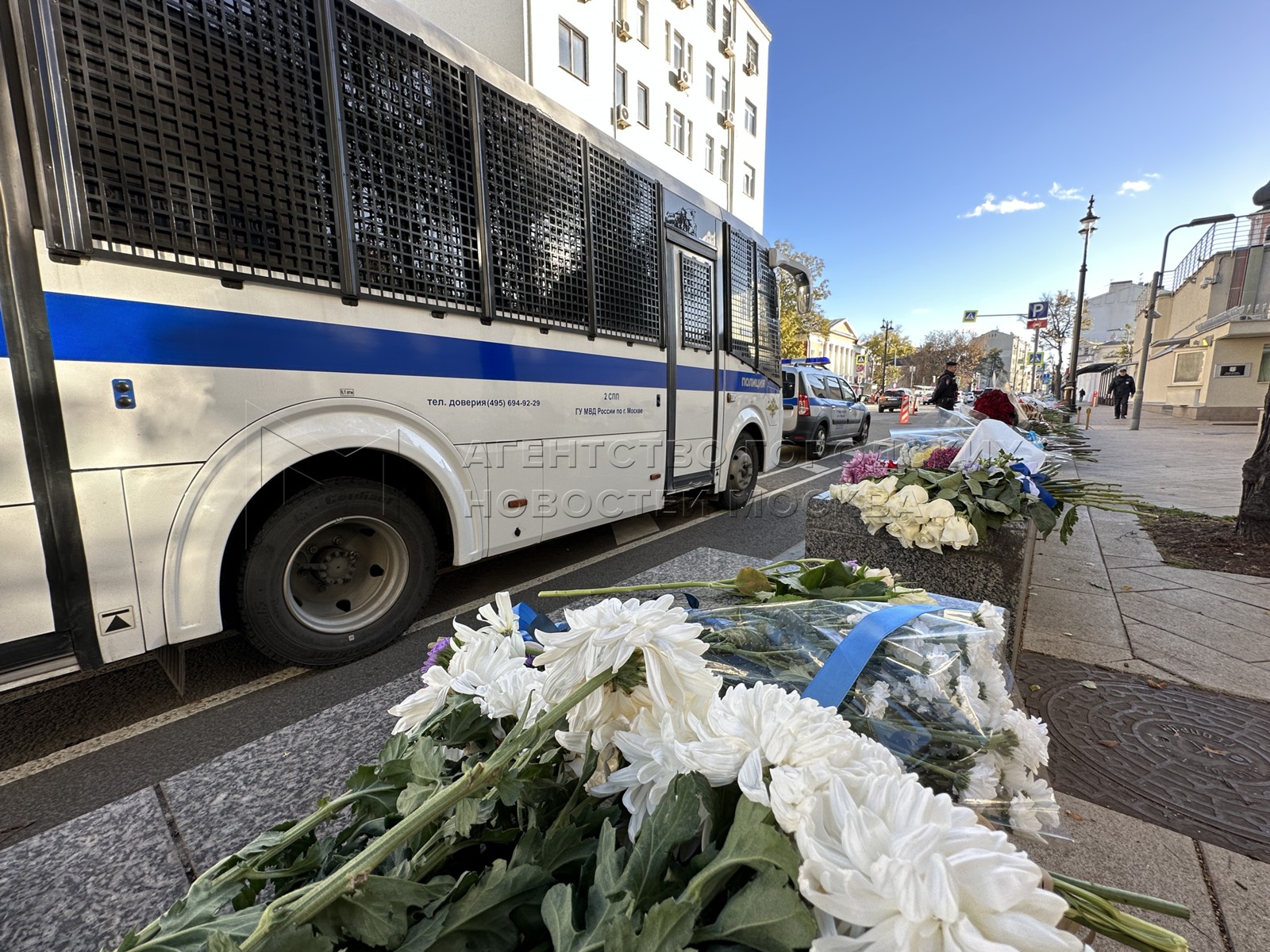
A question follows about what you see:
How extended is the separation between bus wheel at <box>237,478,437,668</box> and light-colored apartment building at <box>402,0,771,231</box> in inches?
422

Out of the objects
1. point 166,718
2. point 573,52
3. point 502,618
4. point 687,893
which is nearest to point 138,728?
point 166,718

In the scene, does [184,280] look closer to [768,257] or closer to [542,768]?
[542,768]

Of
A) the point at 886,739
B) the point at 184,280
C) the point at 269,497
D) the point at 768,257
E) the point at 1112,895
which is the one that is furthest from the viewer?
the point at 768,257

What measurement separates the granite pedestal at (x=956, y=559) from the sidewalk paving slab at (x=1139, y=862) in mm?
757

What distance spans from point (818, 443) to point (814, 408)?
88 cm

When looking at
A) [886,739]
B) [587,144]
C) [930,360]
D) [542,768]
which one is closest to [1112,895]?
[886,739]

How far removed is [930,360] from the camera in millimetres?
68688

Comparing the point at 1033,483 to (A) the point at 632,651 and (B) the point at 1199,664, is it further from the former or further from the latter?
(A) the point at 632,651

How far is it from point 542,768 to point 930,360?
256ft

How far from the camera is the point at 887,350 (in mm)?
62406

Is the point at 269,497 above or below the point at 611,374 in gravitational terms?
below

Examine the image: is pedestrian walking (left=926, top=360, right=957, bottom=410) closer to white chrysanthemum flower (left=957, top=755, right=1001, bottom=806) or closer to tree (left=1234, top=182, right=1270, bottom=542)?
tree (left=1234, top=182, right=1270, bottom=542)

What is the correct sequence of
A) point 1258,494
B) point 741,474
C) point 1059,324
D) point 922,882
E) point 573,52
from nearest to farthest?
1. point 922,882
2. point 1258,494
3. point 741,474
4. point 573,52
5. point 1059,324

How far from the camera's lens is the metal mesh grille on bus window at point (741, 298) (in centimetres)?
661
